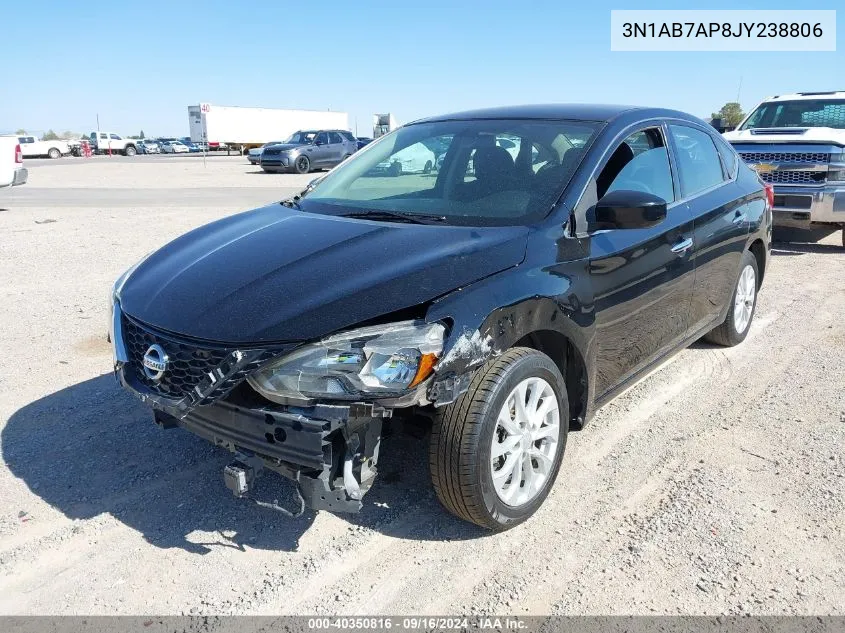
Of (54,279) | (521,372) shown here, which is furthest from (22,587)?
(54,279)

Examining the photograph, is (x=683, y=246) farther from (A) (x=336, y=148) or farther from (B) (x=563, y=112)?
(A) (x=336, y=148)

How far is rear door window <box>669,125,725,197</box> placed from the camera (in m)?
4.23

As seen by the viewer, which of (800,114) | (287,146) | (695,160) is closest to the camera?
(695,160)

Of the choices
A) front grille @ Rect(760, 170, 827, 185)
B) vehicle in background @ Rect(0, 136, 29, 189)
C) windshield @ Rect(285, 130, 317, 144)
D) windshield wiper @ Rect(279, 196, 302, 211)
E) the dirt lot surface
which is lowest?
the dirt lot surface

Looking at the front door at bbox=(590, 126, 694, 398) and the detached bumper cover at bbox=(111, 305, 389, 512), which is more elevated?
the front door at bbox=(590, 126, 694, 398)

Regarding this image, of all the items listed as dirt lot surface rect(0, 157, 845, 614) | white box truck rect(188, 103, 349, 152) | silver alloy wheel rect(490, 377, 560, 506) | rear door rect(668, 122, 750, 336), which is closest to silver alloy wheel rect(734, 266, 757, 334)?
rear door rect(668, 122, 750, 336)

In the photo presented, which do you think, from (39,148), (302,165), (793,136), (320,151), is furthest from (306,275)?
(39,148)

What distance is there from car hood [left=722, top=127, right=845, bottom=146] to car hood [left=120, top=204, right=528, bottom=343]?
24.3 ft

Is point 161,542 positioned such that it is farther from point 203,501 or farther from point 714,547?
point 714,547

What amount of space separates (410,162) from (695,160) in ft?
5.99

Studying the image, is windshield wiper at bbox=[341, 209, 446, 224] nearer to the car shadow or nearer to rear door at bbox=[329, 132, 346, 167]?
the car shadow

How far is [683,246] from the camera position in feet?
13.1

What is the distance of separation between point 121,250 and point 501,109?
6.70 meters

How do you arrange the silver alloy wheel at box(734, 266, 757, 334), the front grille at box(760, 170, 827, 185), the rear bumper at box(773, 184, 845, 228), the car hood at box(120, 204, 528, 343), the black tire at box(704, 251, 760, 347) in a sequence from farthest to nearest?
the front grille at box(760, 170, 827, 185), the rear bumper at box(773, 184, 845, 228), the silver alloy wheel at box(734, 266, 757, 334), the black tire at box(704, 251, 760, 347), the car hood at box(120, 204, 528, 343)
